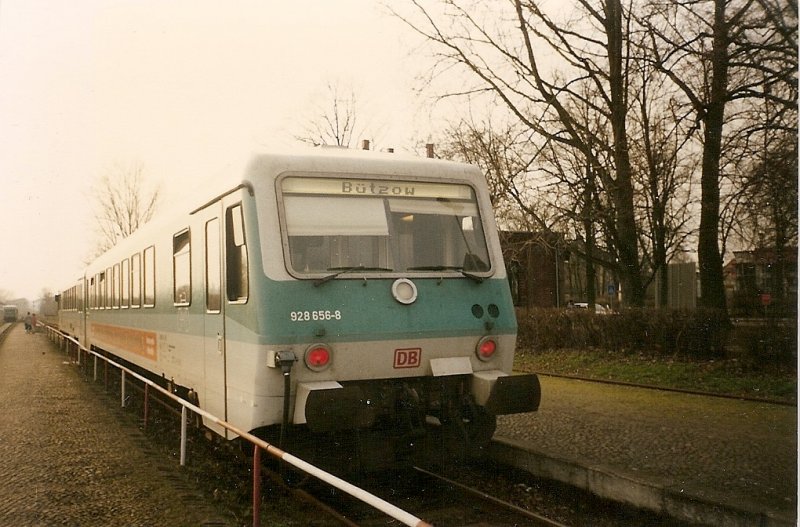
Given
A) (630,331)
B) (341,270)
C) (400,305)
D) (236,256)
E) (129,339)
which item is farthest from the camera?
(630,331)

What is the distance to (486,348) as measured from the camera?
7172 mm

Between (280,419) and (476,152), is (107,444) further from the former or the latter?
(476,152)

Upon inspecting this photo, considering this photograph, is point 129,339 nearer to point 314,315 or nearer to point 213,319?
point 213,319

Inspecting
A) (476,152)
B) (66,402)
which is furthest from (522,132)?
(66,402)

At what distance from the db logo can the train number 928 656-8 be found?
25.4 inches

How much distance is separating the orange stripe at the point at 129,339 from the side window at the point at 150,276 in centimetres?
A: 49

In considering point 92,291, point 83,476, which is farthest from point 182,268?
point 92,291

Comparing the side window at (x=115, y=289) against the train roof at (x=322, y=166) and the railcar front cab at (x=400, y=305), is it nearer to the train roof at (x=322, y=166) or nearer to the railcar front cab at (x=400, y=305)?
the train roof at (x=322, y=166)

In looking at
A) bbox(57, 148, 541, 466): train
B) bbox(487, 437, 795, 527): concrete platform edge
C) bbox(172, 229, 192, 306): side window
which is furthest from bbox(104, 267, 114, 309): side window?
bbox(487, 437, 795, 527): concrete platform edge

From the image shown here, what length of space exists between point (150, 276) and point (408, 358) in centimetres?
588

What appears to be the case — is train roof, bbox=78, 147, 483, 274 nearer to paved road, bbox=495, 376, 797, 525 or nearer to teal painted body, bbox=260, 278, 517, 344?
teal painted body, bbox=260, 278, 517, 344

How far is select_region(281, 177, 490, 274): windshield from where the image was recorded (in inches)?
266

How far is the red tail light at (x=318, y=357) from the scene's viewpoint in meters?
6.48

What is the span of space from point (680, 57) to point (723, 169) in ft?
7.63
